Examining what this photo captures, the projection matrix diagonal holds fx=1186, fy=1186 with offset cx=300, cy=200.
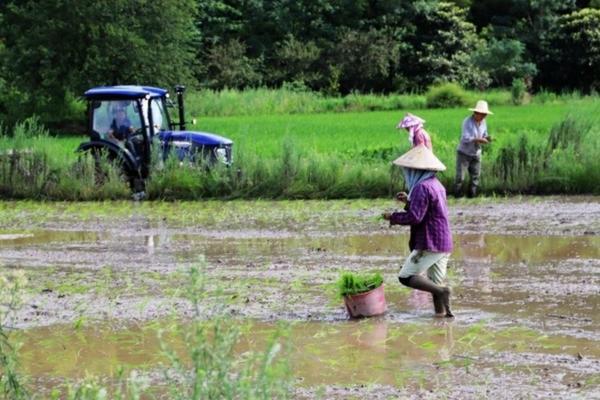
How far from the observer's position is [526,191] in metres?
20.2

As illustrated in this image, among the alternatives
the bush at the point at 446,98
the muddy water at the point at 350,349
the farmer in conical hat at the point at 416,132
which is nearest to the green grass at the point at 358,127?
the bush at the point at 446,98

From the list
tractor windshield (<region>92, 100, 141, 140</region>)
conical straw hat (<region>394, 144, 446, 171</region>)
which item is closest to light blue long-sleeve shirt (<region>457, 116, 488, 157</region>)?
tractor windshield (<region>92, 100, 141, 140</region>)

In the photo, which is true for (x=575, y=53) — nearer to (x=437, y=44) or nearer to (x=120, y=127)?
(x=437, y=44)

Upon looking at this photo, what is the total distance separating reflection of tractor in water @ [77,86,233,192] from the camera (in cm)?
2144

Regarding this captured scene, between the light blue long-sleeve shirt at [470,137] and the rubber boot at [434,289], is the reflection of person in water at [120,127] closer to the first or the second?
the light blue long-sleeve shirt at [470,137]

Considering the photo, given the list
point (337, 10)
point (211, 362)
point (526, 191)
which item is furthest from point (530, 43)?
point (211, 362)

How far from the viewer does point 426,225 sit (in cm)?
1038

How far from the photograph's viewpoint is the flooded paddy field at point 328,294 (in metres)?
8.43

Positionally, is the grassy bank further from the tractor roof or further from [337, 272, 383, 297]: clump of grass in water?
[337, 272, 383, 297]: clump of grass in water

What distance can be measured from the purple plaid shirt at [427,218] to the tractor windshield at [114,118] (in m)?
12.1

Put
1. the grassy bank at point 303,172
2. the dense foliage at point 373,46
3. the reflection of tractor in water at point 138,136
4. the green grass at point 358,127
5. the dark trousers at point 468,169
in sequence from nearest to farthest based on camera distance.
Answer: the dark trousers at point 468,169 < the grassy bank at point 303,172 < the reflection of tractor in water at point 138,136 < the green grass at point 358,127 < the dense foliage at point 373,46

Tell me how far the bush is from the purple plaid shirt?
35778 millimetres

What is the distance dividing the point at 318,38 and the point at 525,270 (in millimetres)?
46326

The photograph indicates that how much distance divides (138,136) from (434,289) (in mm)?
12499
